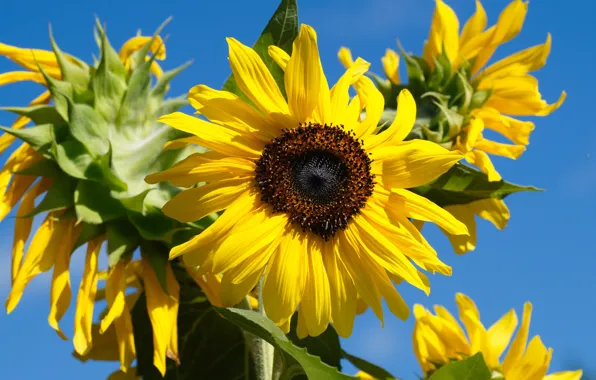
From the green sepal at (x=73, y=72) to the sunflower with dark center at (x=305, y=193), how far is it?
1.61 ft

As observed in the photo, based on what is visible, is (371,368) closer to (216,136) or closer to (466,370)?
(466,370)

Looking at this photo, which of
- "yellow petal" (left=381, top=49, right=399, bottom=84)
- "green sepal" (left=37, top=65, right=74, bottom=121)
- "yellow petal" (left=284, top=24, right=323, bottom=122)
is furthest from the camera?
"yellow petal" (left=381, top=49, right=399, bottom=84)

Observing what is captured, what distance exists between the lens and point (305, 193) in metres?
1.75

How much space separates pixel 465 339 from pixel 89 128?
119 cm

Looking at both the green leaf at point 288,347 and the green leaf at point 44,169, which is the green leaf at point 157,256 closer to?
the green leaf at point 44,169

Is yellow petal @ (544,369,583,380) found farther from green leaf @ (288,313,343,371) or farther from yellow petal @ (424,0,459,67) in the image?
yellow petal @ (424,0,459,67)

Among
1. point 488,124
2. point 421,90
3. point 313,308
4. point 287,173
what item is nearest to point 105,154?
point 287,173

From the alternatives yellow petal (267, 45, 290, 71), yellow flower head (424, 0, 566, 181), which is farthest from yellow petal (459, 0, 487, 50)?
yellow petal (267, 45, 290, 71)

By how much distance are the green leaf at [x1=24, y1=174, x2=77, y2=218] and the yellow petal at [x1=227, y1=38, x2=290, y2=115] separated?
0.56 meters

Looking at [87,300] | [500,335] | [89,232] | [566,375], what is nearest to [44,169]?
[89,232]

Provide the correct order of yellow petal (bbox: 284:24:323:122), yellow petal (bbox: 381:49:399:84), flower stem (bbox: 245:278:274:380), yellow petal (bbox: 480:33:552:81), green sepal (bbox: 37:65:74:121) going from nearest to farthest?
yellow petal (bbox: 284:24:323:122), flower stem (bbox: 245:278:274:380), green sepal (bbox: 37:65:74:121), yellow petal (bbox: 480:33:552:81), yellow petal (bbox: 381:49:399:84)

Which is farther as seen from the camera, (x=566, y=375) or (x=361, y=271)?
(x=566, y=375)

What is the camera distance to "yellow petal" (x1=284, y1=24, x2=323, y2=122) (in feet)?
5.16

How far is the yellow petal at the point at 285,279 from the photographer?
1.63 meters
